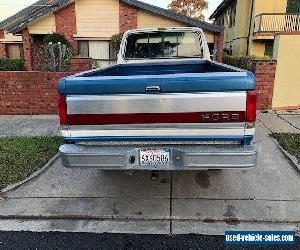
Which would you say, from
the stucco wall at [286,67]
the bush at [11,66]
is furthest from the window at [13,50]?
the stucco wall at [286,67]

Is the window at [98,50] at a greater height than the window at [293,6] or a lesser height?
lesser

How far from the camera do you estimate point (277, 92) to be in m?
8.20

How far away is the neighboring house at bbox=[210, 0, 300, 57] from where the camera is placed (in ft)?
57.3

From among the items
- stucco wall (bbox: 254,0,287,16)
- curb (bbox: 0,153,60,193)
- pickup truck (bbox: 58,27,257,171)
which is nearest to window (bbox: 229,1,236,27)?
stucco wall (bbox: 254,0,287,16)

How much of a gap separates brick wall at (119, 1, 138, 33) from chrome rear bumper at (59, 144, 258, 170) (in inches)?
555

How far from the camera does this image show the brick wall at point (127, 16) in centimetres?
1600

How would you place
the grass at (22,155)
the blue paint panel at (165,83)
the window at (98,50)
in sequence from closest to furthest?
1. the blue paint panel at (165,83)
2. the grass at (22,155)
3. the window at (98,50)

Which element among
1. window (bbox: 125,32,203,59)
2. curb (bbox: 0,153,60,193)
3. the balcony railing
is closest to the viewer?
curb (bbox: 0,153,60,193)

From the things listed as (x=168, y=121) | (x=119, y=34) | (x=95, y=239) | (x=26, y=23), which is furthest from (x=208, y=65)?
(x=26, y=23)

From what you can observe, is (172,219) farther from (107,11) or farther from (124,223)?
(107,11)

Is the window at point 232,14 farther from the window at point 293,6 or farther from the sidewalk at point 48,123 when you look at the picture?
the sidewalk at point 48,123

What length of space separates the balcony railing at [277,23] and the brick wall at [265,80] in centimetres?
1072

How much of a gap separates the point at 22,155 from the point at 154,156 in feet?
10.4

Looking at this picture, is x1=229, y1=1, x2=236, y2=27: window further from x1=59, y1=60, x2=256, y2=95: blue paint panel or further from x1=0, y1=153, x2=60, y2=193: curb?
x1=59, y1=60, x2=256, y2=95: blue paint panel
